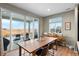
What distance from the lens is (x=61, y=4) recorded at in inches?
72.4

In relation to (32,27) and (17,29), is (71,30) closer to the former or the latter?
(32,27)

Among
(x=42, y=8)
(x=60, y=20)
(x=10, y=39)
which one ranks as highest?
(x=42, y=8)

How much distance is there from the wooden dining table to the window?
25 cm

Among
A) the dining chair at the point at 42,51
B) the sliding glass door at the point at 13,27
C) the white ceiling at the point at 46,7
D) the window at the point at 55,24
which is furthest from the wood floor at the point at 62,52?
the white ceiling at the point at 46,7

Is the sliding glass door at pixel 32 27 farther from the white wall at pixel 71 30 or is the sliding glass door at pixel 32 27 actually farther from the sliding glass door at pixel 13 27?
the white wall at pixel 71 30

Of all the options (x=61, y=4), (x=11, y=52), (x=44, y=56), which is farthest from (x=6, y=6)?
(x=44, y=56)

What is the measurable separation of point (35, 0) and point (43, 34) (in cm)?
81

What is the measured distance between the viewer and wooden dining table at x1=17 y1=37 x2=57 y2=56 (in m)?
1.85

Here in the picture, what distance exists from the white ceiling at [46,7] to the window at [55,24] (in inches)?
6.8

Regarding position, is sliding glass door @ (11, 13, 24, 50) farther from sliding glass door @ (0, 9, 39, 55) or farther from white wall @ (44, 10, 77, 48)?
white wall @ (44, 10, 77, 48)

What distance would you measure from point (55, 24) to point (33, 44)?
2.42ft

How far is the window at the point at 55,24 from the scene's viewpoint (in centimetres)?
200

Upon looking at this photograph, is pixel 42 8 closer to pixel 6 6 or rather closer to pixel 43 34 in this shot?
pixel 43 34

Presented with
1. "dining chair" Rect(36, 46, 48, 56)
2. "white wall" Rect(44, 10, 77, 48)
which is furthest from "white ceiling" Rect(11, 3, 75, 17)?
"dining chair" Rect(36, 46, 48, 56)
